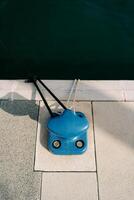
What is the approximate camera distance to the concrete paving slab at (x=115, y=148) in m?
2.02

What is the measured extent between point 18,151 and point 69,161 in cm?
34

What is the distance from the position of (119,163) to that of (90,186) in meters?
0.24

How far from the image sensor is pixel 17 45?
3289 millimetres

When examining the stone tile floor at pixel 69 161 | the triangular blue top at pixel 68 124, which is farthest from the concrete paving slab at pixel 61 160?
the triangular blue top at pixel 68 124

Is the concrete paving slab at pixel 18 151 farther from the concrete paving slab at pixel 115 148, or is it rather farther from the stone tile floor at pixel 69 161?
the concrete paving slab at pixel 115 148

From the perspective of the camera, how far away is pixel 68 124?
2107 mm

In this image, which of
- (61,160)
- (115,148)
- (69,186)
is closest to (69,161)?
(61,160)

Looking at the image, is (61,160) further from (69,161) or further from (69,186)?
(69,186)

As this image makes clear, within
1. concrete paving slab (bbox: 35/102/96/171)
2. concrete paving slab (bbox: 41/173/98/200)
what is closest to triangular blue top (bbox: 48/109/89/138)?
concrete paving slab (bbox: 35/102/96/171)

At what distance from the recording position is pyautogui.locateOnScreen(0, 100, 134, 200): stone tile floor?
2.01 meters

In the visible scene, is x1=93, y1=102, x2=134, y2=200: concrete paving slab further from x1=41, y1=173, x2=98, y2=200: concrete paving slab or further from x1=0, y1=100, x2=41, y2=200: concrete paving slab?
x1=0, y1=100, x2=41, y2=200: concrete paving slab

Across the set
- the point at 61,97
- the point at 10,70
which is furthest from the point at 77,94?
the point at 10,70

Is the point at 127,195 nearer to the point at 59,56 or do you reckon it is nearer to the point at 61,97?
the point at 61,97

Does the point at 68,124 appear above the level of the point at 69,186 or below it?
above
